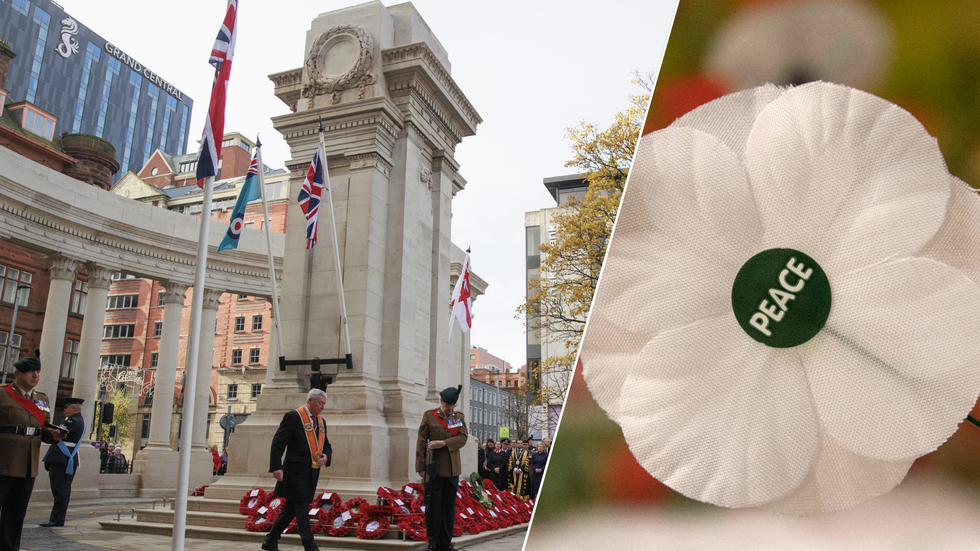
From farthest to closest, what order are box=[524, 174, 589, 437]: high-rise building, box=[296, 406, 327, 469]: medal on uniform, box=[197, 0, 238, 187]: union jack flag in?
box=[524, 174, 589, 437]: high-rise building
box=[296, 406, 327, 469]: medal on uniform
box=[197, 0, 238, 187]: union jack flag

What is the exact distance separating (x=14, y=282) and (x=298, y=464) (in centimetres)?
3533

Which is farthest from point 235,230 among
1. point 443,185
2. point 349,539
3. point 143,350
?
point 143,350


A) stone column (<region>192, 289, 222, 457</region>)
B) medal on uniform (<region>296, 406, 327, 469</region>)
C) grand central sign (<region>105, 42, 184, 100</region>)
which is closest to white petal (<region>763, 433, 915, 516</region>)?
medal on uniform (<region>296, 406, 327, 469</region>)

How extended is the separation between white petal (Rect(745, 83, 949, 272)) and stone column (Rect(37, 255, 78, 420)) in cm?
2346

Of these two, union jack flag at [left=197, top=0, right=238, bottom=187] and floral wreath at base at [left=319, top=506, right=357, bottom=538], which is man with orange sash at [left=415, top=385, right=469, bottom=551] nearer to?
floral wreath at base at [left=319, top=506, right=357, bottom=538]

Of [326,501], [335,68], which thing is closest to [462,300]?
[335,68]

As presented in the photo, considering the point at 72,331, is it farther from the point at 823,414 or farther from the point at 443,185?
the point at 823,414

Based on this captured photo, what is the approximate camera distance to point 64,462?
38.4ft

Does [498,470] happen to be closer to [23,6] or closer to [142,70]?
[23,6]

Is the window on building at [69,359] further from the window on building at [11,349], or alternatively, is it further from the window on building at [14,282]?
the window on building at [14,282]

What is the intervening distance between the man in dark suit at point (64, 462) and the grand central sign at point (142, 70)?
115740 millimetres

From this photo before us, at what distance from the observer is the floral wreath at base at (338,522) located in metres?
9.32

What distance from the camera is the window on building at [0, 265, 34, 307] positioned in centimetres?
3419

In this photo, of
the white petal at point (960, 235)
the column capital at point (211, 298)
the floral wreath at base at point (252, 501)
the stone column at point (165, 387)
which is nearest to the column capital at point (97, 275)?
the stone column at point (165, 387)
